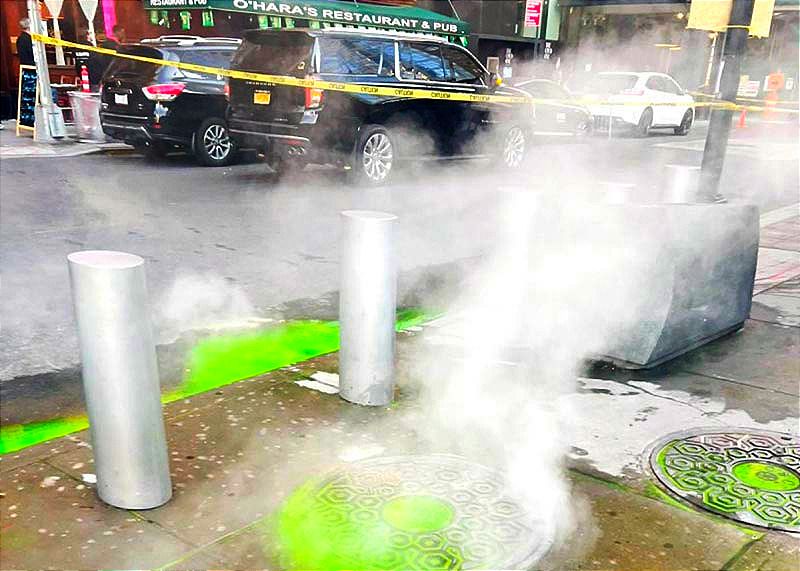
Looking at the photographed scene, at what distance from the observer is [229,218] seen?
5.98 metres

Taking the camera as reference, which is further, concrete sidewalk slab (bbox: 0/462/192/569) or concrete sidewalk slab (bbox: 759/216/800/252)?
concrete sidewalk slab (bbox: 759/216/800/252)

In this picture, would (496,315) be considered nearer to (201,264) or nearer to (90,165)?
(201,264)

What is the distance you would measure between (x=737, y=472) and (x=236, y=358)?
6.70 feet

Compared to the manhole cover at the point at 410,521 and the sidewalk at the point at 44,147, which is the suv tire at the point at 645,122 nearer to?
the sidewalk at the point at 44,147

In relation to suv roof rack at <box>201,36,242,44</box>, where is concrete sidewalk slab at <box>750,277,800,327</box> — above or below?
below

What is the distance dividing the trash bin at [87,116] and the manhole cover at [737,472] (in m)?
10.1

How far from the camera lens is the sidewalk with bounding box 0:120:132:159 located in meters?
9.16

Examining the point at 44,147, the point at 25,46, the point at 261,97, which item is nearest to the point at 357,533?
the point at 261,97

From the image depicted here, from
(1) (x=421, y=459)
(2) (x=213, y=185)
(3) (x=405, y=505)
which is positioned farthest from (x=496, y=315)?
(2) (x=213, y=185)

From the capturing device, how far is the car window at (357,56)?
727cm

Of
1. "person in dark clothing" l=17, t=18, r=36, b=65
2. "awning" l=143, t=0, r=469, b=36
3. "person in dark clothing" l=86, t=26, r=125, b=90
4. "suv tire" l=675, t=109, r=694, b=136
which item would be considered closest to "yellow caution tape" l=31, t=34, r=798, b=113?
"awning" l=143, t=0, r=469, b=36

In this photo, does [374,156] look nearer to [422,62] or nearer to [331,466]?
[422,62]

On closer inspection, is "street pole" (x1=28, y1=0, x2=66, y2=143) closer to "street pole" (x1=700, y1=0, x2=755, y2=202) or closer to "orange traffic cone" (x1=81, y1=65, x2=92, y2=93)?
"orange traffic cone" (x1=81, y1=65, x2=92, y2=93)

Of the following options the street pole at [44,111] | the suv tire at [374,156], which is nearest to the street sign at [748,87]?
the suv tire at [374,156]
